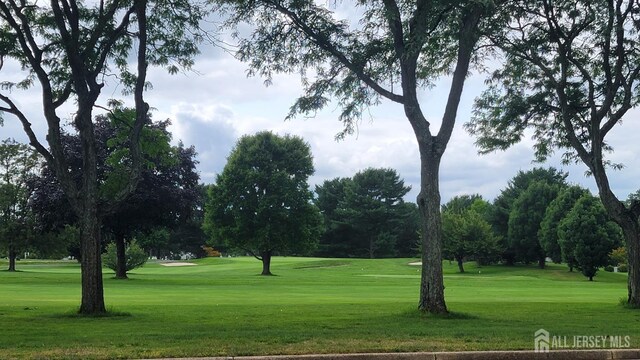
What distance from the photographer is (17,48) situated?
19.6 metres

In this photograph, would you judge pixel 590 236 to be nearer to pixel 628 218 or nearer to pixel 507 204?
pixel 507 204

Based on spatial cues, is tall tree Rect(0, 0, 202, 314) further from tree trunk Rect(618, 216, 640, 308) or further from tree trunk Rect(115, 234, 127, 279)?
tree trunk Rect(115, 234, 127, 279)

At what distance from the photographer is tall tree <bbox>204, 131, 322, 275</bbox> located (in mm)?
58375

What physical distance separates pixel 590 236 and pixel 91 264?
2031 inches

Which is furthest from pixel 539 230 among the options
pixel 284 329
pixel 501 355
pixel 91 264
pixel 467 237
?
pixel 501 355

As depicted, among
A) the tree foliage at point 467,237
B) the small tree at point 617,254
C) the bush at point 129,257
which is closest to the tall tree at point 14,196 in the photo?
the bush at point 129,257

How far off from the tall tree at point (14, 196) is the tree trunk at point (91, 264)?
49.8 metres

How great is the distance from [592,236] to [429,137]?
47.2m

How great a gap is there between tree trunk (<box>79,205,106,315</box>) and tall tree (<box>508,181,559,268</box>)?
65249 mm

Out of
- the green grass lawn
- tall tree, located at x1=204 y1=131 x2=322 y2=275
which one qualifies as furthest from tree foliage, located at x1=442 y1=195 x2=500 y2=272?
the green grass lawn

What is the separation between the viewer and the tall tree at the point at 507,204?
8044 cm

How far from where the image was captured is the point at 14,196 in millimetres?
65000

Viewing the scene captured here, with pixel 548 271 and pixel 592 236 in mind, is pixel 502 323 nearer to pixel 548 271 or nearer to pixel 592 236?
pixel 592 236

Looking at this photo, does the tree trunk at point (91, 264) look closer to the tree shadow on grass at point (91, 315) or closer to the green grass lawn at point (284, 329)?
the tree shadow on grass at point (91, 315)
